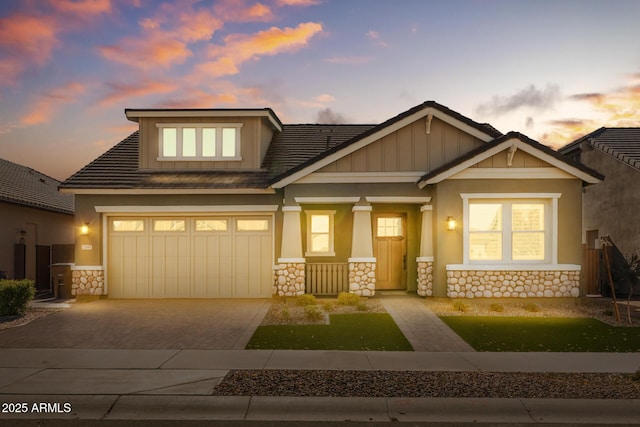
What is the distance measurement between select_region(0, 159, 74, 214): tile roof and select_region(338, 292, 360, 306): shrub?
12684 millimetres

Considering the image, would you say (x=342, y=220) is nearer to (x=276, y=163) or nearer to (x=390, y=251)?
(x=390, y=251)

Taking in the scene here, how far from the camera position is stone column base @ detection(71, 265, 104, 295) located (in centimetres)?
1502

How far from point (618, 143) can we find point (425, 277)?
10725 millimetres

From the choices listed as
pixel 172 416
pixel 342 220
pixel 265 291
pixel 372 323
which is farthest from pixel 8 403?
pixel 342 220

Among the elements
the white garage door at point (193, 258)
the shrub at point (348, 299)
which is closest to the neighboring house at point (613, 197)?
the shrub at point (348, 299)

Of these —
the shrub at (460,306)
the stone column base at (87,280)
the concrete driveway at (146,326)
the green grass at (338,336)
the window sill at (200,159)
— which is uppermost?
the window sill at (200,159)

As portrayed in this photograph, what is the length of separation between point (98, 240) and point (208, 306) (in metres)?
4.44

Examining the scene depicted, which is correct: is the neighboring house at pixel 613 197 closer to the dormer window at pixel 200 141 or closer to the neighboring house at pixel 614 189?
the neighboring house at pixel 614 189

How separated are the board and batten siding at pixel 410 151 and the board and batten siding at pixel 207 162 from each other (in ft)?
10.2

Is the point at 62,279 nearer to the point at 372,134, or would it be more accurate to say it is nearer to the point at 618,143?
the point at 372,134

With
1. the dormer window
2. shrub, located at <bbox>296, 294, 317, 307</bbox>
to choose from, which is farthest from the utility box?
shrub, located at <bbox>296, 294, 317, 307</bbox>

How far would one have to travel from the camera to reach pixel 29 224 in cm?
1916

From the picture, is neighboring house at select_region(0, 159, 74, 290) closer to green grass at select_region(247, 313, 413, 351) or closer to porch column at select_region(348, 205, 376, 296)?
green grass at select_region(247, 313, 413, 351)

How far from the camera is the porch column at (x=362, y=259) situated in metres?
14.3
